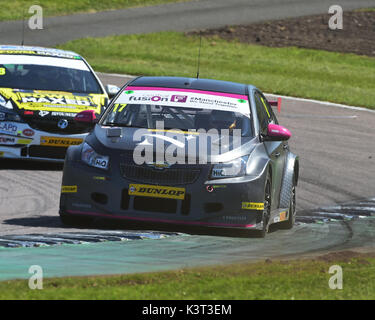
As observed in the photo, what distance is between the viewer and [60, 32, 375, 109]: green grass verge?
2692 cm

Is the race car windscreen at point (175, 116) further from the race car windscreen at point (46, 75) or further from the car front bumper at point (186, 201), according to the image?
the race car windscreen at point (46, 75)

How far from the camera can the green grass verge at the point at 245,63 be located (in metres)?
26.9

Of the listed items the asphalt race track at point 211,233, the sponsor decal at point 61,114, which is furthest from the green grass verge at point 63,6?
the sponsor decal at point 61,114

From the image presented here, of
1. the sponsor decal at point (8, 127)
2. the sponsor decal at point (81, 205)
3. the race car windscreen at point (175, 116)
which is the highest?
the race car windscreen at point (175, 116)

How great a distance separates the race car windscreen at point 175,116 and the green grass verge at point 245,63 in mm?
14389

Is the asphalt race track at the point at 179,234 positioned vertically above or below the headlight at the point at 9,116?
below

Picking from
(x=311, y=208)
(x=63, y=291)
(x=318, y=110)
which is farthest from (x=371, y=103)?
(x=63, y=291)

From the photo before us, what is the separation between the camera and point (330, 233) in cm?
1030

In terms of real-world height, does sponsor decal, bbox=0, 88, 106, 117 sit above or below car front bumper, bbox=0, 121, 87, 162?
above

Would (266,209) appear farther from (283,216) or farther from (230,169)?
(283,216)

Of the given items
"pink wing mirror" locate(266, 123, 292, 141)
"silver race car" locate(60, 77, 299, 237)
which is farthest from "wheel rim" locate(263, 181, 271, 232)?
"pink wing mirror" locate(266, 123, 292, 141)

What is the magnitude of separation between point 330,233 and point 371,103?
14890 mm

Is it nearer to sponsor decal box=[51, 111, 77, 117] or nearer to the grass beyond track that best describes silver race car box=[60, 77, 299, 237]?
the grass beyond track
